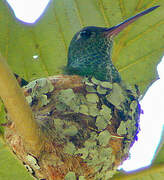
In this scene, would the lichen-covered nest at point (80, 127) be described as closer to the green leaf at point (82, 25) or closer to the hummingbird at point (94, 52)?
the hummingbird at point (94, 52)

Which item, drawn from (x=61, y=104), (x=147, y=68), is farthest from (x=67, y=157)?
(x=147, y=68)

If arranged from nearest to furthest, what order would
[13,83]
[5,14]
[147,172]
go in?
[13,83]
[147,172]
[5,14]

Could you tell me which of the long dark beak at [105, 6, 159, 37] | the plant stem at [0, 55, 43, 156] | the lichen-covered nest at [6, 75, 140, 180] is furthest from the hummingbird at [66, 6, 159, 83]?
the plant stem at [0, 55, 43, 156]

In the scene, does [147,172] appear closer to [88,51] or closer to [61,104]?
[61,104]

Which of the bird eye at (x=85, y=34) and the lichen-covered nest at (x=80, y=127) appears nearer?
the lichen-covered nest at (x=80, y=127)

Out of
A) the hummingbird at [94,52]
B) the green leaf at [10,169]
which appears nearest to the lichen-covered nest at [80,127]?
the hummingbird at [94,52]

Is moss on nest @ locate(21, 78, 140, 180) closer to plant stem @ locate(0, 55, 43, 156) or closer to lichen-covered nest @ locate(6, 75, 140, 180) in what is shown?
lichen-covered nest @ locate(6, 75, 140, 180)

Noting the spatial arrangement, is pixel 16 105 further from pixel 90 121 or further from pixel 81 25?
pixel 81 25
